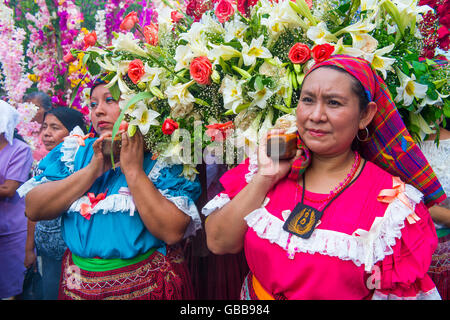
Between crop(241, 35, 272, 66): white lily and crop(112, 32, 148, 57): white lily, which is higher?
crop(112, 32, 148, 57): white lily

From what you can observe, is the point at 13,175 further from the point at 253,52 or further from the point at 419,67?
the point at 419,67

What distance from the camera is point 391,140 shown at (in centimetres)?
156

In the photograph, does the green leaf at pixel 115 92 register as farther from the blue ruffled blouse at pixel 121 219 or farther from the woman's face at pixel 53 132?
the woman's face at pixel 53 132

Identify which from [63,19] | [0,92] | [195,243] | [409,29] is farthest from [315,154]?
[0,92]

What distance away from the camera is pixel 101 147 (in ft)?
6.75

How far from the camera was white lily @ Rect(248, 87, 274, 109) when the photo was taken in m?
1.74

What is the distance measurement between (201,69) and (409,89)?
1066 mm

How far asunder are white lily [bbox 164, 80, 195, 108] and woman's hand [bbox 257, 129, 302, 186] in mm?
468

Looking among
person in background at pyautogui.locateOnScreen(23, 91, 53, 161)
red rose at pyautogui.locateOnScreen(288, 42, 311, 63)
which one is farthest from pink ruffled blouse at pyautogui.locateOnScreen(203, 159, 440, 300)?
person in background at pyautogui.locateOnScreen(23, 91, 53, 161)

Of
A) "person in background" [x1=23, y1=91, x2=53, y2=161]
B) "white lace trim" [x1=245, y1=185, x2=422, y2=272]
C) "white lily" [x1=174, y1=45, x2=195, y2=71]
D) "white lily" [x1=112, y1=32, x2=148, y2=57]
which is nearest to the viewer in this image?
"white lace trim" [x1=245, y1=185, x2=422, y2=272]

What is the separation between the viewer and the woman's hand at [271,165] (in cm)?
167

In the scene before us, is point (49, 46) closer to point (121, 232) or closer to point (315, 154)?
point (121, 232)

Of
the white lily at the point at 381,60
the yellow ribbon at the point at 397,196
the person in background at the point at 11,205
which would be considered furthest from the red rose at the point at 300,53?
the person in background at the point at 11,205

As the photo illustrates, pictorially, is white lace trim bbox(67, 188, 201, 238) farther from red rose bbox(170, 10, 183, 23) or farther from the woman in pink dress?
red rose bbox(170, 10, 183, 23)
